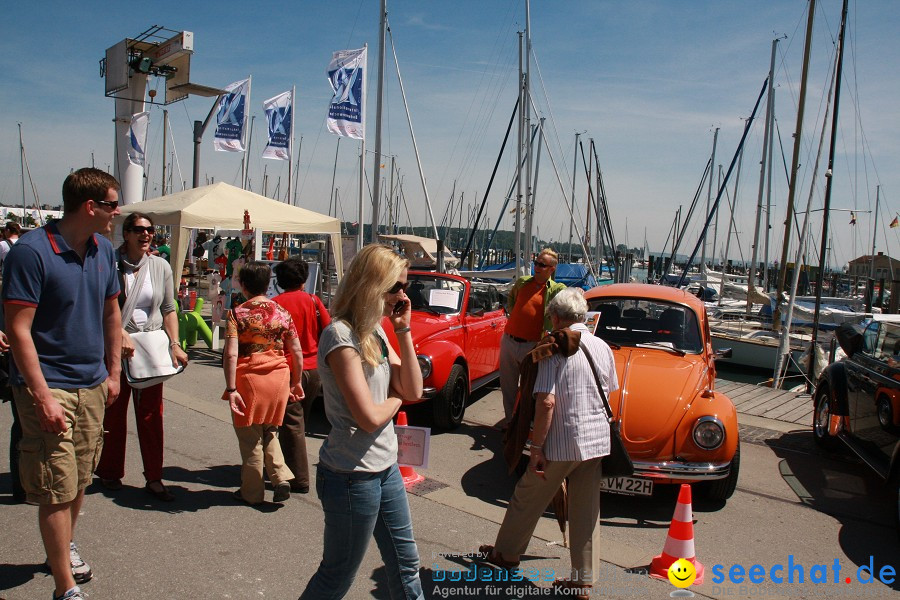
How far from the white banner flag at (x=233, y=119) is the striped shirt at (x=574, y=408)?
1794 cm

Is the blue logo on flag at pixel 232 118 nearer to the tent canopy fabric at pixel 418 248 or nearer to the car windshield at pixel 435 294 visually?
the tent canopy fabric at pixel 418 248

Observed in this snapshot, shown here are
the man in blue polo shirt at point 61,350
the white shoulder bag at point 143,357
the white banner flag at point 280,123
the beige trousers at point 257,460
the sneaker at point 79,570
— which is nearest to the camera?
the man in blue polo shirt at point 61,350

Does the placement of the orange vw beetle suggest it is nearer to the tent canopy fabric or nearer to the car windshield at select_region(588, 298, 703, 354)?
the car windshield at select_region(588, 298, 703, 354)

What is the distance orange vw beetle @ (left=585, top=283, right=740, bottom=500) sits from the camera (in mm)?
5016

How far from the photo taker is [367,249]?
2744 mm

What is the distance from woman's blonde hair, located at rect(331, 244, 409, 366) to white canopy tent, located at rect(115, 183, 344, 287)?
921 cm

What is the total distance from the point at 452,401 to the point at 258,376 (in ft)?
10.1

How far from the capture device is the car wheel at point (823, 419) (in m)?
6.85

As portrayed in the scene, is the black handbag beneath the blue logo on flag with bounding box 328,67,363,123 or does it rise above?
beneath

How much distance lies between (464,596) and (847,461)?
5.07 metres

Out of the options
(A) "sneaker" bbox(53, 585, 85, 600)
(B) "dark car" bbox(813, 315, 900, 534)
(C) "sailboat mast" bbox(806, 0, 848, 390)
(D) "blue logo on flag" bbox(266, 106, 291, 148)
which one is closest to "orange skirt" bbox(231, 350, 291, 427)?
(A) "sneaker" bbox(53, 585, 85, 600)

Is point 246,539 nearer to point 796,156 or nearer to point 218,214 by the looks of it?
point 218,214

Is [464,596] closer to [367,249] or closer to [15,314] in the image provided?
[367,249]

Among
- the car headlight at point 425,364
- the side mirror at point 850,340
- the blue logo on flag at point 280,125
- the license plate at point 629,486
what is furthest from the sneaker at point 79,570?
Answer: the blue logo on flag at point 280,125
